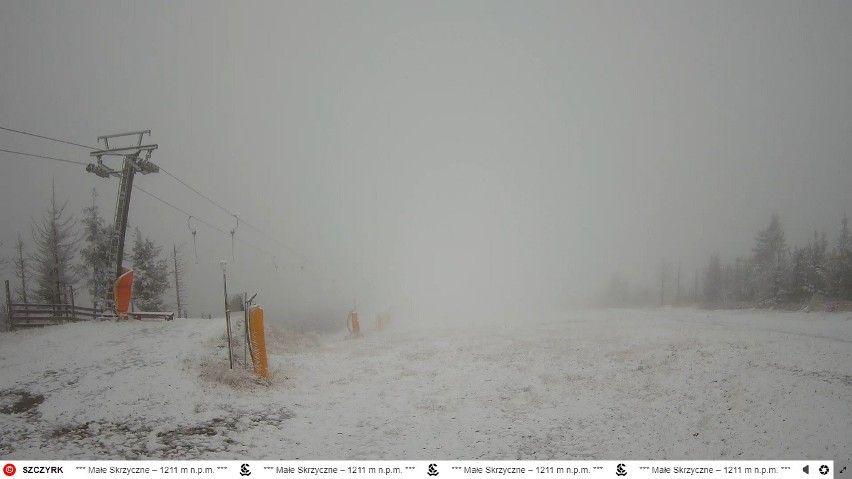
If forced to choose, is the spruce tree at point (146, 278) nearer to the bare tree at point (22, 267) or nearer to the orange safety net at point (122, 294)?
the bare tree at point (22, 267)

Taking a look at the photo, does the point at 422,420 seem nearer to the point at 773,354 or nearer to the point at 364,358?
the point at 364,358

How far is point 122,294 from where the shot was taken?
21.2m

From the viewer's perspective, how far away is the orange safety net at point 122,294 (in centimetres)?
2096

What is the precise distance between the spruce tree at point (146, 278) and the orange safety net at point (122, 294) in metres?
18.4

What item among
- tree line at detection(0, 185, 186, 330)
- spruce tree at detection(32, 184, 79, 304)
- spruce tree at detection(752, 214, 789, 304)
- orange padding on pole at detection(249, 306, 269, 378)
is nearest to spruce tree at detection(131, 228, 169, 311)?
tree line at detection(0, 185, 186, 330)

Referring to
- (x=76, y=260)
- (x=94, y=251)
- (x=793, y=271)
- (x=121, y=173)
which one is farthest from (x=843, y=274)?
(x=76, y=260)

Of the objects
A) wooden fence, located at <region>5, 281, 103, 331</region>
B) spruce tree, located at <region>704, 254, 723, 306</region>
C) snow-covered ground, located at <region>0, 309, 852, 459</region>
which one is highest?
wooden fence, located at <region>5, 281, 103, 331</region>

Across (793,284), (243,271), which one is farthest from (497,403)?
(243,271)

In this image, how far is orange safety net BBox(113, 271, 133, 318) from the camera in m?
21.0

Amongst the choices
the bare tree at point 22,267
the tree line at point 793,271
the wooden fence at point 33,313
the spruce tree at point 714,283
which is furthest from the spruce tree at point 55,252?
the spruce tree at point 714,283

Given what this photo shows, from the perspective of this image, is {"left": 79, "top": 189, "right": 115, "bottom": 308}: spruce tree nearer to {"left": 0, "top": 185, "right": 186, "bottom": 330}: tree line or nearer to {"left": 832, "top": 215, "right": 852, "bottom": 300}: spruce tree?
{"left": 0, "top": 185, "right": 186, "bottom": 330}: tree line

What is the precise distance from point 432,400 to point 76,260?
4363cm

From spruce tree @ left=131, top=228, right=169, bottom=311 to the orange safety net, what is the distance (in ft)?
60.3

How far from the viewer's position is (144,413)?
35.2 feet
